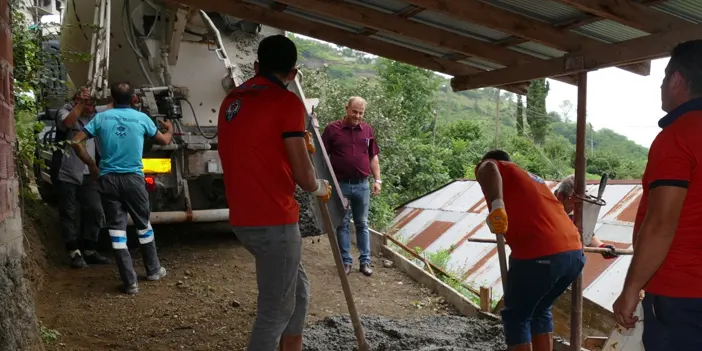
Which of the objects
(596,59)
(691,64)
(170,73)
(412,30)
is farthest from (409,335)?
(170,73)

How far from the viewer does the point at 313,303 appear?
5.21 m

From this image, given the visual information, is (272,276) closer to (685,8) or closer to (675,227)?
(675,227)

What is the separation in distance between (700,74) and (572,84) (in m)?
2.23

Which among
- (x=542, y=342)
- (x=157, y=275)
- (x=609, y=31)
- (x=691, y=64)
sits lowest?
(x=157, y=275)

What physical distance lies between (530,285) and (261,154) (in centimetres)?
168

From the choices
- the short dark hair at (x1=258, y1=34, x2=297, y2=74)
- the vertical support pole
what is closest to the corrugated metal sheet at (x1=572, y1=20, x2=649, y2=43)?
the vertical support pole

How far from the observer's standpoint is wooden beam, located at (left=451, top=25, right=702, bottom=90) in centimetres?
332

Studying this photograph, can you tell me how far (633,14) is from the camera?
3.31 meters

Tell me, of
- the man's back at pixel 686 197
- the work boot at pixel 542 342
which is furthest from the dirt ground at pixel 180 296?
the man's back at pixel 686 197

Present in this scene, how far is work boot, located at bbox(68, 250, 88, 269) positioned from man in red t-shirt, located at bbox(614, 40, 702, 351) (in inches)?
187

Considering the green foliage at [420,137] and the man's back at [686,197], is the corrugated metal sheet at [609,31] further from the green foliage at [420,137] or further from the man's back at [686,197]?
the green foliage at [420,137]

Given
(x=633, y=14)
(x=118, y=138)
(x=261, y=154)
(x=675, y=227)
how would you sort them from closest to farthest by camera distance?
(x=675, y=227) < (x=261, y=154) < (x=633, y=14) < (x=118, y=138)

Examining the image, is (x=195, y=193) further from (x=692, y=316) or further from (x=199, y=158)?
(x=692, y=316)

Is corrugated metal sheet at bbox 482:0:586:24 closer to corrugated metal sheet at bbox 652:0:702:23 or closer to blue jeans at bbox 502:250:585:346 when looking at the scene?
corrugated metal sheet at bbox 652:0:702:23
